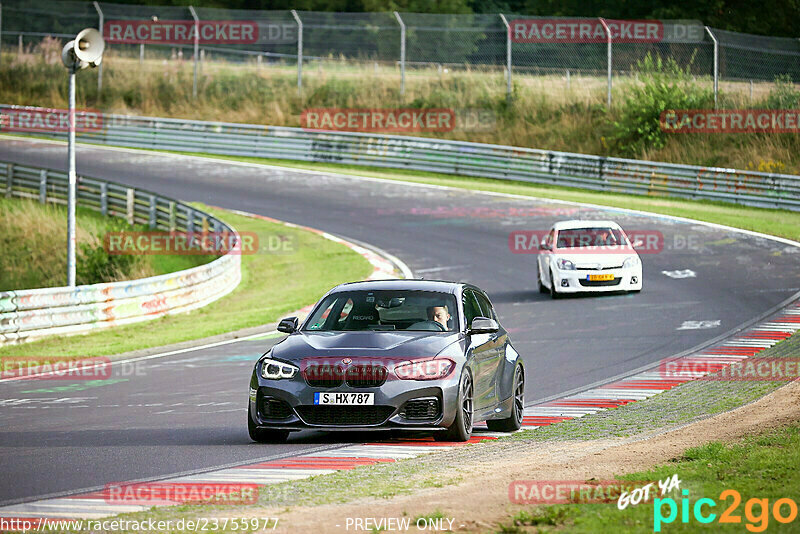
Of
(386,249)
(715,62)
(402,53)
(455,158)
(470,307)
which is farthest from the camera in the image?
(402,53)

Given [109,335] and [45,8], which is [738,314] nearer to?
[109,335]

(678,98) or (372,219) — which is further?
(678,98)

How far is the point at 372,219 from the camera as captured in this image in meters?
34.4

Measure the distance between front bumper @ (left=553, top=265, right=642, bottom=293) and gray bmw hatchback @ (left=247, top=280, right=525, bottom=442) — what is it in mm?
12000

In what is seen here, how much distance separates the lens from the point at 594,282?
2316 centimetres

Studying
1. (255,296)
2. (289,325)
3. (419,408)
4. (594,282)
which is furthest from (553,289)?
(419,408)

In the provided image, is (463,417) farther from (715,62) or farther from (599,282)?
(715,62)

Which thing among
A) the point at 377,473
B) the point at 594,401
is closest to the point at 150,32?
the point at 594,401

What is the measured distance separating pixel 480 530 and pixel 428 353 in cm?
390

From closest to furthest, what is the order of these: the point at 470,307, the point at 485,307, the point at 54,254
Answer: the point at 470,307 < the point at 485,307 < the point at 54,254

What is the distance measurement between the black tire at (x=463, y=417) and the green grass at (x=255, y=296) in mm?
8744

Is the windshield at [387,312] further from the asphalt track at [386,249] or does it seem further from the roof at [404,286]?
the asphalt track at [386,249]

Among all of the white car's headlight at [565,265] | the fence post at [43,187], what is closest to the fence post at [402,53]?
the fence post at [43,187]

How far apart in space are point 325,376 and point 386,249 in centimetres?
1946
